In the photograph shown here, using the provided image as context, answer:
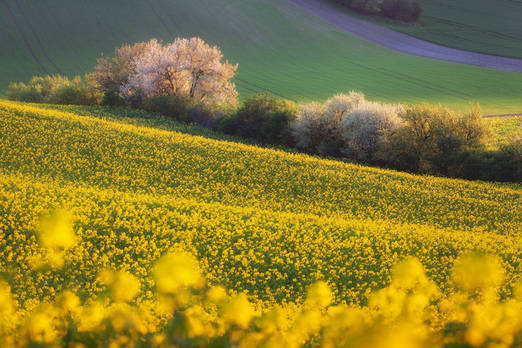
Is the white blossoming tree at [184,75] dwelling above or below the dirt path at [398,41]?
below

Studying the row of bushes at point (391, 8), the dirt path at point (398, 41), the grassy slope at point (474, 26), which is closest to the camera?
the dirt path at point (398, 41)

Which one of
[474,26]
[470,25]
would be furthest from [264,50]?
[474,26]

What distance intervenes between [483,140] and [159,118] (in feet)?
102

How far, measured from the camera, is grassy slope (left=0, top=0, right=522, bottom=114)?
7169 cm

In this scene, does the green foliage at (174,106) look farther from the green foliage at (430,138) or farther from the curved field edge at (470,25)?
the curved field edge at (470,25)

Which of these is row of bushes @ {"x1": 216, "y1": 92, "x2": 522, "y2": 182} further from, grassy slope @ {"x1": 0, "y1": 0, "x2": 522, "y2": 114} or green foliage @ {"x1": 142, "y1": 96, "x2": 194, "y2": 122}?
grassy slope @ {"x1": 0, "y1": 0, "x2": 522, "y2": 114}

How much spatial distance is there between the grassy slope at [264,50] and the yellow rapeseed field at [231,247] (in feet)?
125

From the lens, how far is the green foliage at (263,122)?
145ft

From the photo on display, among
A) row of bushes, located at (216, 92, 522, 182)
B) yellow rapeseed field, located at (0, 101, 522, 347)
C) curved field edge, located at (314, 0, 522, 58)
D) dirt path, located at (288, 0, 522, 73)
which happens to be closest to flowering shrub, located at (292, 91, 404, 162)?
row of bushes, located at (216, 92, 522, 182)

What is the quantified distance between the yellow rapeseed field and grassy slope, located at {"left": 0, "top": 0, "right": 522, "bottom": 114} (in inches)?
1496

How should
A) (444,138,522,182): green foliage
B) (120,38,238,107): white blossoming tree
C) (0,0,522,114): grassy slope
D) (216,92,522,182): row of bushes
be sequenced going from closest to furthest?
(444,138,522,182): green foliage < (216,92,522,182): row of bushes < (120,38,238,107): white blossoming tree < (0,0,522,114): grassy slope

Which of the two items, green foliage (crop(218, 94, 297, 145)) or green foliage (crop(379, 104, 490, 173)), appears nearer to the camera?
green foliage (crop(379, 104, 490, 173))

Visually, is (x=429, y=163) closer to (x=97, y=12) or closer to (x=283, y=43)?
(x=283, y=43)

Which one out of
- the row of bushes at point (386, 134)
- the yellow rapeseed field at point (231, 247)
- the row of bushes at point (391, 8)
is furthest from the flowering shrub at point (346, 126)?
the row of bushes at point (391, 8)
